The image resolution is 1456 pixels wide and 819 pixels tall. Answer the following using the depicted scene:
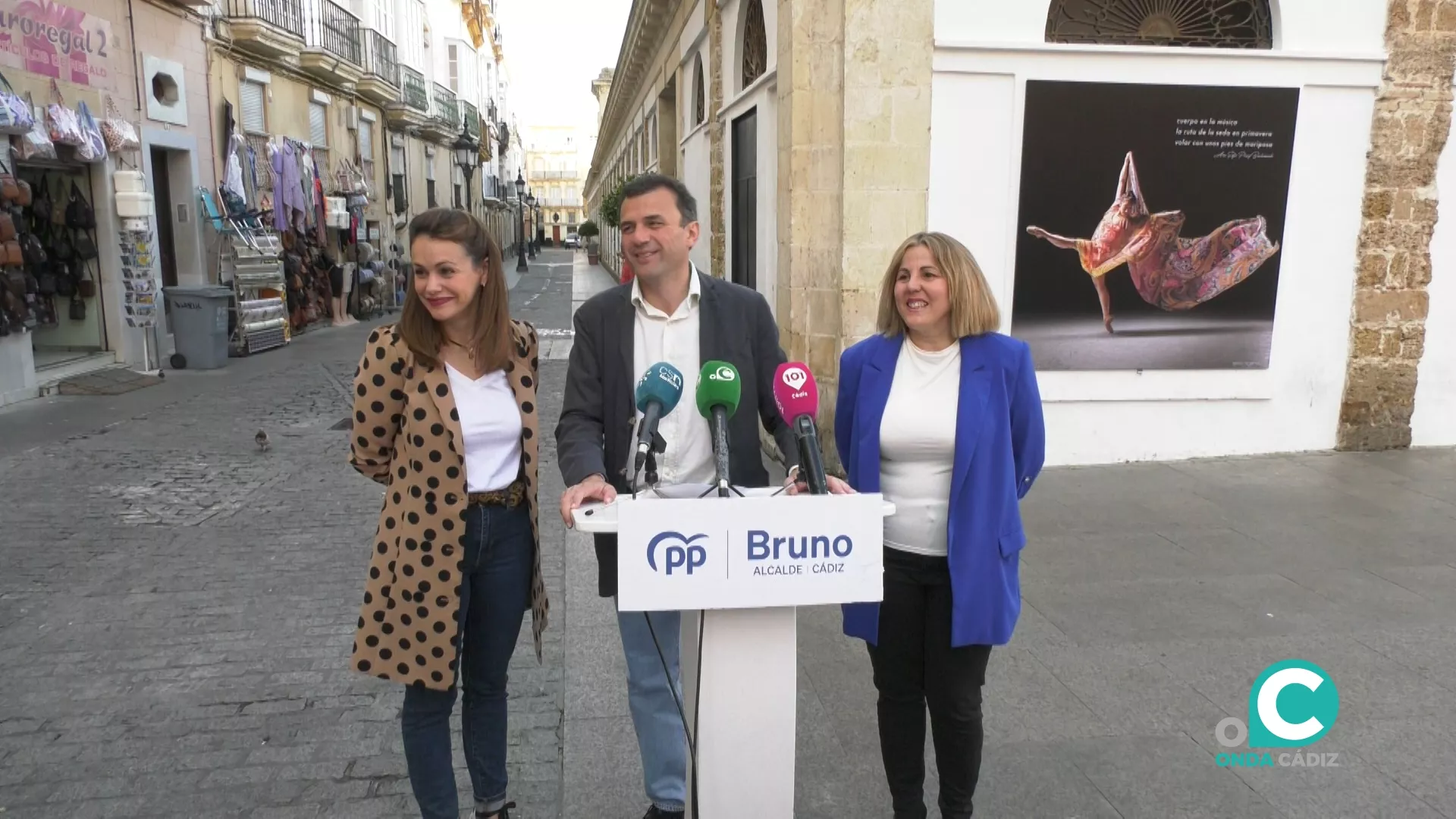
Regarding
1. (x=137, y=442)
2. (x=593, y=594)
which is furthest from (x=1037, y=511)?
(x=137, y=442)

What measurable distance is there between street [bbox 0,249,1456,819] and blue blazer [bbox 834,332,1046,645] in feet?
2.82

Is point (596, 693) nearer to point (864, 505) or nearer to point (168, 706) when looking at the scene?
point (168, 706)

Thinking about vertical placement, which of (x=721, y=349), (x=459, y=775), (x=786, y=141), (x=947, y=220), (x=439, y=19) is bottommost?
(x=459, y=775)

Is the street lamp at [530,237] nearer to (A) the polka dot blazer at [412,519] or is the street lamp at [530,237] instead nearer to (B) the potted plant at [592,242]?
(B) the potted plant at [592,242]

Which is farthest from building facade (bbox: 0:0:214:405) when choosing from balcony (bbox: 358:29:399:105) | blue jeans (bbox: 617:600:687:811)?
blue jeans (bbox: 617:600:687:811)

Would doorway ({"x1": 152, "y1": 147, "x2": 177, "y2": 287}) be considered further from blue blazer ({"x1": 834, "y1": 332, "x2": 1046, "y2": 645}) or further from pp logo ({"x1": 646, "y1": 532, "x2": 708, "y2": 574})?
pp logo ({"x1": 646, "y1": 532, "x2": 708, "y2": 574})

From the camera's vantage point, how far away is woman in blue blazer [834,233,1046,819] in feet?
8.46

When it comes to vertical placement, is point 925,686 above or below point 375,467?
below

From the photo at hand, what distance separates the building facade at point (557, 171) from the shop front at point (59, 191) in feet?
342

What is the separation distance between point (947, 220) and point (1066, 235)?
910 millimetres

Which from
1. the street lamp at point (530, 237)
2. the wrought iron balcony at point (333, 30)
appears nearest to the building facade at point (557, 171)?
the street lamp at point (530, 237)

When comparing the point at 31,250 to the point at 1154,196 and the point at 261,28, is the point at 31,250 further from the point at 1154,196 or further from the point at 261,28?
the point at 1154,196

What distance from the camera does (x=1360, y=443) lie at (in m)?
7.66

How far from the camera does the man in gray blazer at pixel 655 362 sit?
103 inches
